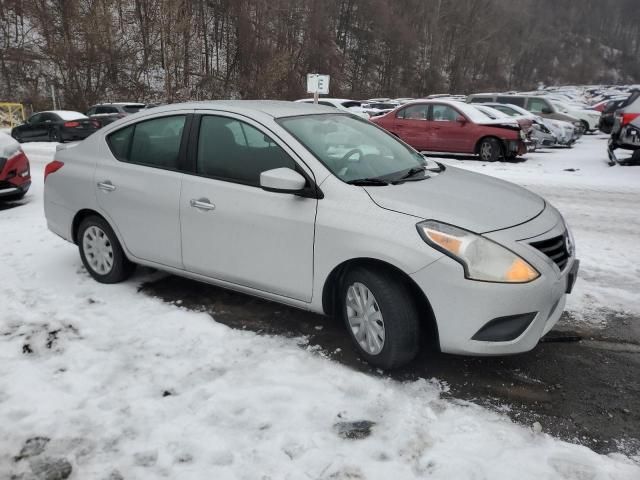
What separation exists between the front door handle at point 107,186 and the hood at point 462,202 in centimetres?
228

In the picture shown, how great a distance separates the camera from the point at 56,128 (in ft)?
62.3

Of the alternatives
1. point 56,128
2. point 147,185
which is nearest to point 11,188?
point 147,185

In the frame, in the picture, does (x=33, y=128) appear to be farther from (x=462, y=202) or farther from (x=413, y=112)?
(x=462, y=202)

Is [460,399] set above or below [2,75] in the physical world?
below

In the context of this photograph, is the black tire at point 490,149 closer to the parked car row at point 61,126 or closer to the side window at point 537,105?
the side window at point 537,105

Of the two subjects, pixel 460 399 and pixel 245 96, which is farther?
pixel 245 96

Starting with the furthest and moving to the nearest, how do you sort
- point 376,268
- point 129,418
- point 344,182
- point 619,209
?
point 619,209 < point 344,182 < point 376,268 < point 129,418

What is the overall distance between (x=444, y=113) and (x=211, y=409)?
40.1 ft

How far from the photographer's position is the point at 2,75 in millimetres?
32250

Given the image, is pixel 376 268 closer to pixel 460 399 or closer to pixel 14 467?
pixel 460 399

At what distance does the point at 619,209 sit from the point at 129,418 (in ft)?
25.4

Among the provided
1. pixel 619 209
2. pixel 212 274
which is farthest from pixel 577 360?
pixel 619 209

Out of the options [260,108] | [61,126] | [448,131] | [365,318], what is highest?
[260,108]

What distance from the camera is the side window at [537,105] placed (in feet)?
64.7
